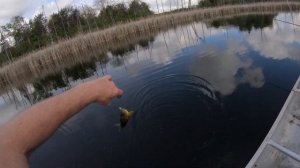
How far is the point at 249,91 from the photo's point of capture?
8305 millimetres

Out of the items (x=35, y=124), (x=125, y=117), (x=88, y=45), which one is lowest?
(x=88, y=45)

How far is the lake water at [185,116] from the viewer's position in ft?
19.3

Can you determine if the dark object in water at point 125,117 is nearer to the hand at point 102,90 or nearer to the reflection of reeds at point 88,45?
the hand at point 102,90

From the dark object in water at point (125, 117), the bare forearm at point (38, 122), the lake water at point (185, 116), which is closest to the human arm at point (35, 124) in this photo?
the bare forearm at point (38, 122)

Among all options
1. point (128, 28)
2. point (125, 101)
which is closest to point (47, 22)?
point (128, 28)

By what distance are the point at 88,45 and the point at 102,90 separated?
22.1 metres

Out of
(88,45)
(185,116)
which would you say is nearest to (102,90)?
(185,116)

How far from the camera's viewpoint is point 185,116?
7285 mm

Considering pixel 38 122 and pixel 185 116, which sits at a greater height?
pixel 38 122

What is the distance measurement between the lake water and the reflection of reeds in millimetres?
5330

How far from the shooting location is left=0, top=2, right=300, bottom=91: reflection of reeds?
18.5m

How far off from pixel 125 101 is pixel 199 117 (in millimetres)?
2563

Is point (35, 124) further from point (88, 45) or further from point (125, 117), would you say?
point (88, 45)

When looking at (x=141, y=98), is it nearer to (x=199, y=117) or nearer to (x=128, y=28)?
(x=199, y=117)
